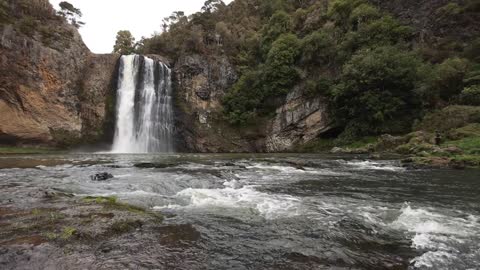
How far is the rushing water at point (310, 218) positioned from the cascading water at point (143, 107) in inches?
1074

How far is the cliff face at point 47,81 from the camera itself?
35406 millimetres

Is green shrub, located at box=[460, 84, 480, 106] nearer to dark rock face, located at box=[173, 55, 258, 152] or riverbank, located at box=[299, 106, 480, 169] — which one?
riverbank, located at box=[299, 106, 480, 169]

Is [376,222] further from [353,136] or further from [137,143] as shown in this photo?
[137,143]

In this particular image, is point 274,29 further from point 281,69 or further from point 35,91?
point 35,91

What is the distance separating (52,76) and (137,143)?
13309 millimetres

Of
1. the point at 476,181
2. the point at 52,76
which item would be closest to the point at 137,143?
the point at 52,76

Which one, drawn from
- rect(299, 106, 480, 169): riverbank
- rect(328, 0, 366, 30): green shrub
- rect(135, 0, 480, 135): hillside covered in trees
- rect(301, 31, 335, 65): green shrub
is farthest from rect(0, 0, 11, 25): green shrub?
rect(328, 0, 366, 30): green shrub

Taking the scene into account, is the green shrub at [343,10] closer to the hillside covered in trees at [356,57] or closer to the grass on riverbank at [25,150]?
the hillside covered in trees at [356,57]

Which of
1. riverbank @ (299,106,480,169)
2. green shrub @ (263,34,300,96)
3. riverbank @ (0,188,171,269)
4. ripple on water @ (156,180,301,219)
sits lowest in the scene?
ripple on water @ (156,180,301,219)

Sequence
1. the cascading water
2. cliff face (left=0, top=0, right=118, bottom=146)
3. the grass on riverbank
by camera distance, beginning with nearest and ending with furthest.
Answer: the grass on riverbank, cliff face (left=0, top=0, right=118, bottom=146), the cascading water

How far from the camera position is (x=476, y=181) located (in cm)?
1212

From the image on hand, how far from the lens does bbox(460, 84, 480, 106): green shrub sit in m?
27.6

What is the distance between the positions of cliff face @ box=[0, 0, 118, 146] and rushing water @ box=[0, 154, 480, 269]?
2801 centimetres

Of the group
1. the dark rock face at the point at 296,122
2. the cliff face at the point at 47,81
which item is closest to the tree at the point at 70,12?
the cliff face at the point at 47,81
